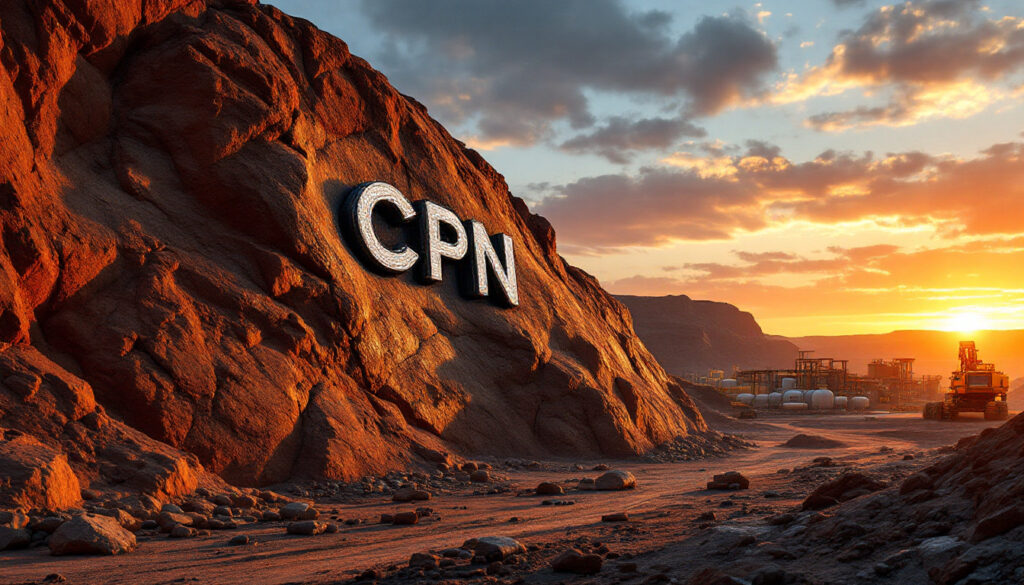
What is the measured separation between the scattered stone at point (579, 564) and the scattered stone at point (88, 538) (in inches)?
218

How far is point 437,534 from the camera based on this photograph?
11883mm

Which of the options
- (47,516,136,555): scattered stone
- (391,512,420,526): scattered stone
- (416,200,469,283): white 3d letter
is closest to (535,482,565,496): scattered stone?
(391,512,420,526): scattered stone

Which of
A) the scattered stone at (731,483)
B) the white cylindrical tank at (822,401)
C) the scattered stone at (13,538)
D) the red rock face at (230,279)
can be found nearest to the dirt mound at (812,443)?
the red rock face at (230,279)

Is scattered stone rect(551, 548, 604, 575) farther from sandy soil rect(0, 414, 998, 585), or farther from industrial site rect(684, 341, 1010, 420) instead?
industrial site rect(684, 341, 1010, 420)

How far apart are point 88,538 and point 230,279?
867 cm

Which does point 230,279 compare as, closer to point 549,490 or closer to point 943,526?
point 549,490

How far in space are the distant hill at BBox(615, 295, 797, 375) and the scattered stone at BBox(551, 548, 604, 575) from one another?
130065 millimetres

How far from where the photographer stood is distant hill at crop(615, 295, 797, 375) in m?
143

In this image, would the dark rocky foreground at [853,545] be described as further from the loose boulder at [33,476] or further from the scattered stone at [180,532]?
the loose boulder at [33,476]

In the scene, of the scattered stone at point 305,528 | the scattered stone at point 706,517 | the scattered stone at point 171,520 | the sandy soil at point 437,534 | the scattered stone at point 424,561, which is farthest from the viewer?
the scattered stone at point 706,517

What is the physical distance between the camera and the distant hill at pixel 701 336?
14275 centimetres

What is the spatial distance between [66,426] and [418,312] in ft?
37.7

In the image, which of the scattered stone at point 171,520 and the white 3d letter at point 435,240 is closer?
the scattered stone at point 171,520

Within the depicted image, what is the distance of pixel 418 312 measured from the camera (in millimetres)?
23453
